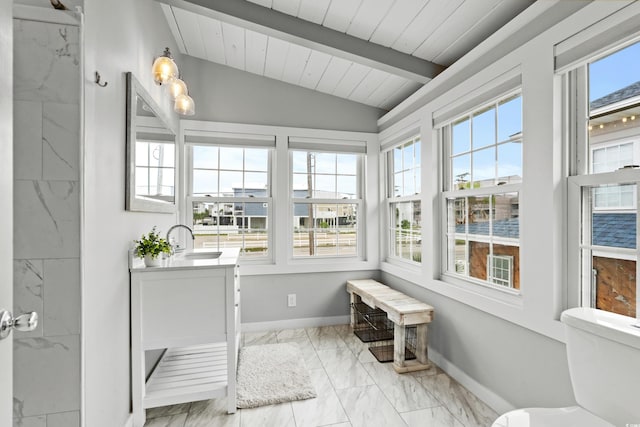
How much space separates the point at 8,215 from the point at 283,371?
2.03 metres

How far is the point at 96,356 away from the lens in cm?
137

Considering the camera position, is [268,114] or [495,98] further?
[268,114]

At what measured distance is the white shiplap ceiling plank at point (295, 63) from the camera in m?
2.65

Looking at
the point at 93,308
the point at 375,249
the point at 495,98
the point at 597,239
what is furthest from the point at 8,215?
the point at 375,249

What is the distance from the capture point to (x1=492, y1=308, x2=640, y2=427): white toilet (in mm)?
1100

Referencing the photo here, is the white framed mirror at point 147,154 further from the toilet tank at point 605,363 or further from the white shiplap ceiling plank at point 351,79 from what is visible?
the toilet tank at point 605,363

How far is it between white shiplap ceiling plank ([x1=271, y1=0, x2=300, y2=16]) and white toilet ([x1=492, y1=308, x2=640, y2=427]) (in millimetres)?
2370

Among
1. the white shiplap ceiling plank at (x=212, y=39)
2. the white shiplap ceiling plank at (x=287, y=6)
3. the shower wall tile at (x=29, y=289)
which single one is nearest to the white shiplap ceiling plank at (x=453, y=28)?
the white shiplap ceiling plank at (x=287, y=6)

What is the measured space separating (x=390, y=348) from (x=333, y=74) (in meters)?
2.60

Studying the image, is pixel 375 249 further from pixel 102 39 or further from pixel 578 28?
pixel 102 39

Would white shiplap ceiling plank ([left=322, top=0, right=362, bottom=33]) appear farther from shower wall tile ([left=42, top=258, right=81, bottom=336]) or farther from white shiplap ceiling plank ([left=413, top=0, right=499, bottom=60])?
shower wall tile ([left=42, top=258, right=81, bottom=336])

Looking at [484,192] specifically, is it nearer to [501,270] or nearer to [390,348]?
[501,270]

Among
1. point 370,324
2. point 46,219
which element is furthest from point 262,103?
point 370,324

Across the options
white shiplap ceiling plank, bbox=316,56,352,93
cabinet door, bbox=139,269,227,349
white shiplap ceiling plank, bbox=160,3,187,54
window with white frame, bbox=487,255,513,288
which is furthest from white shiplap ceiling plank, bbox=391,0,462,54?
cabinet door, bbox=139,269,227,349
